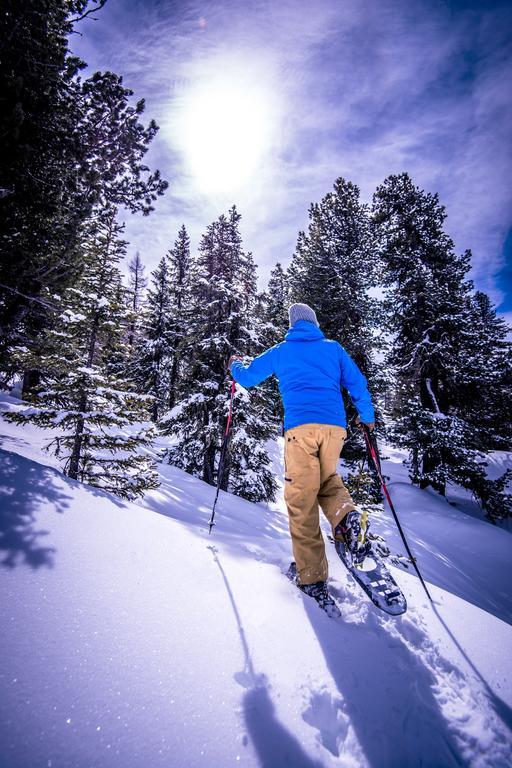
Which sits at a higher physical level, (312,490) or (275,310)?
(275,310)

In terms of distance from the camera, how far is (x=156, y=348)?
22.7 metres

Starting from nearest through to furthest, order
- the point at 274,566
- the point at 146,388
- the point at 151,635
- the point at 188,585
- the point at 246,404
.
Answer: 1. the point at 151,635
2. the point at 188,585
3. the point at 274,566
4. the point at 246,404
5. the point at 146,388

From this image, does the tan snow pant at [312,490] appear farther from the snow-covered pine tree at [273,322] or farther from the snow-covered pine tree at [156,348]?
the snow-covered pine tree at [156,348]

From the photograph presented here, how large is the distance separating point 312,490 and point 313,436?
1.75 feet

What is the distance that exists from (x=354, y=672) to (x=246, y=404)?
9982 mm

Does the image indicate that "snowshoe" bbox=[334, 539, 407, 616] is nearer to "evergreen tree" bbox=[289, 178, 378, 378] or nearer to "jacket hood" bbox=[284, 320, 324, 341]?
"jacket hood" bbox=[284, 320, 324, 341]

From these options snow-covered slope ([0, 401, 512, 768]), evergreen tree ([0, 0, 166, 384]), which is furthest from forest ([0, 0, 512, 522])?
snow-covered slope ([0, 401, 512, 768])

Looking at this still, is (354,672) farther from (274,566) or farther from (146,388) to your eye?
(146,388)

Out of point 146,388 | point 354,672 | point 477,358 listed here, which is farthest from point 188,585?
point 146,388

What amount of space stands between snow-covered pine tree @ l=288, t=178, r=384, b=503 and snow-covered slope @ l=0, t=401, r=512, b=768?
11.0 m

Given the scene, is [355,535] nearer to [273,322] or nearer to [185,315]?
[185,315]

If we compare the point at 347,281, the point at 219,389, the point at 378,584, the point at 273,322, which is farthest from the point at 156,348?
the point at 378,584

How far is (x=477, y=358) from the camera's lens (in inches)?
462

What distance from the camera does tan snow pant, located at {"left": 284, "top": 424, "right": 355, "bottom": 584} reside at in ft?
9.12
